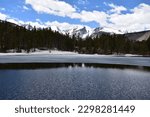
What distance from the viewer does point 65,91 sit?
26.3 m

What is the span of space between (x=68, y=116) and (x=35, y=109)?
2.80 metres

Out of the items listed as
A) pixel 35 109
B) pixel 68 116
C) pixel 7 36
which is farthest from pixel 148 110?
pixel 7 36

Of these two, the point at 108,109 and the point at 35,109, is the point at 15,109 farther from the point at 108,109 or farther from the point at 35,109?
the point at 108,109

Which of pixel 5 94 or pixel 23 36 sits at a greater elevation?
pixel 23 36

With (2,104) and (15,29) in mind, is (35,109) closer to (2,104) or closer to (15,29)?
(2,104)

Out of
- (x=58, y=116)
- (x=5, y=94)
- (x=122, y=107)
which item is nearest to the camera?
(x=58, y=116)

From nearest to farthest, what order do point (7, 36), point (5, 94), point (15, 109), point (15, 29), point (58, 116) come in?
1. point (58, 116)
2. point (15, 109)
3. point (5, 94)
4. point (7, 36)
5. point (15, 29)

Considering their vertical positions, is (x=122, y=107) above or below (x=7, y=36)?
below

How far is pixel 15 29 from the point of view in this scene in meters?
158

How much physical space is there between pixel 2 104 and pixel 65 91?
8371 mm

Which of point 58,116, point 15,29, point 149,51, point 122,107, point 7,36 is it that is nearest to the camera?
point 58,116

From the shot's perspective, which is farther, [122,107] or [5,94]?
[5,94]

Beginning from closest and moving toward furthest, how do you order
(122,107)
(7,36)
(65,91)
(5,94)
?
(122,107), (5,94), (65,91), (7,36)

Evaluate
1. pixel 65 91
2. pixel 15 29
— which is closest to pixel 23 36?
pixel 15 29
